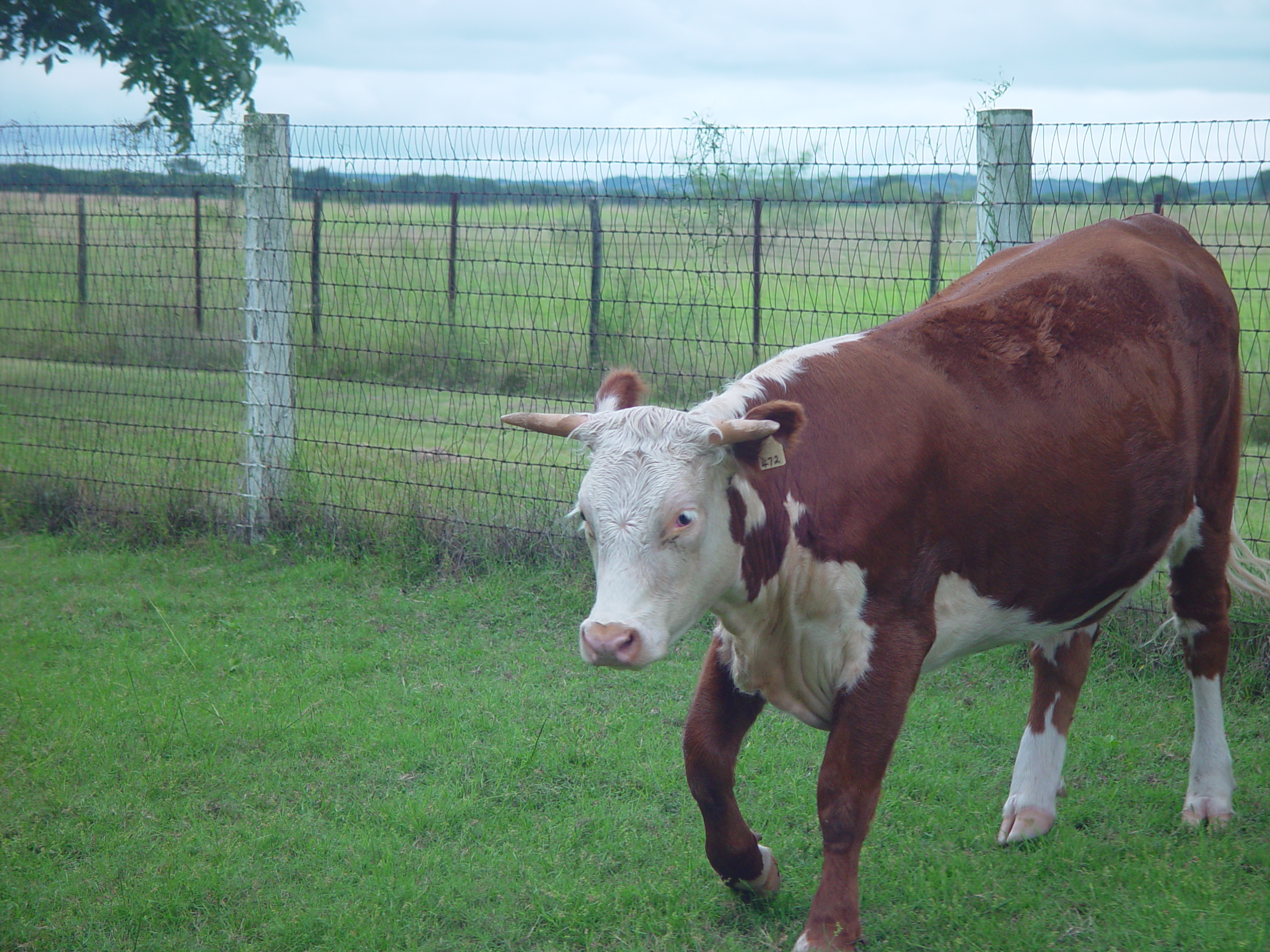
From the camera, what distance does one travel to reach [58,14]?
18.7ft

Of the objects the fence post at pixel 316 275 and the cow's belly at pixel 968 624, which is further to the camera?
the fence post at pixel 316 275

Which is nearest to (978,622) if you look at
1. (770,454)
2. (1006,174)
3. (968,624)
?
(968,624)

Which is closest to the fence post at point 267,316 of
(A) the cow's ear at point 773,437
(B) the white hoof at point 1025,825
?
(A) the cow's ear at point 773,437

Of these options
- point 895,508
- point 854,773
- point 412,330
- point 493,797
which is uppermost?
point 412,330

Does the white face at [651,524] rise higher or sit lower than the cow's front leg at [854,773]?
higher

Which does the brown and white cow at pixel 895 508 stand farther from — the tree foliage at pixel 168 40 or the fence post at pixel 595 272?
the tree foliage at pixel 168 40

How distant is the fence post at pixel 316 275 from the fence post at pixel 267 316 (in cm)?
13

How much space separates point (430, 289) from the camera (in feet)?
20.1

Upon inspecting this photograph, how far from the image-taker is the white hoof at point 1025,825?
352 centimetres

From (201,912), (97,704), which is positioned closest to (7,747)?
(97,704)

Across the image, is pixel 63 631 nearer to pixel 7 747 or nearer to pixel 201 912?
→ pixel 7 747

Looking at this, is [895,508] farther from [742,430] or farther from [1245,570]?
[1245,570]

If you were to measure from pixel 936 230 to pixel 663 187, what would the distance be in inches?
53.6

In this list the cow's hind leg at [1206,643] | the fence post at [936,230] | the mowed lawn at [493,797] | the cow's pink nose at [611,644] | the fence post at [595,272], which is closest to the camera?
the cow's pink nose at [611,644]
